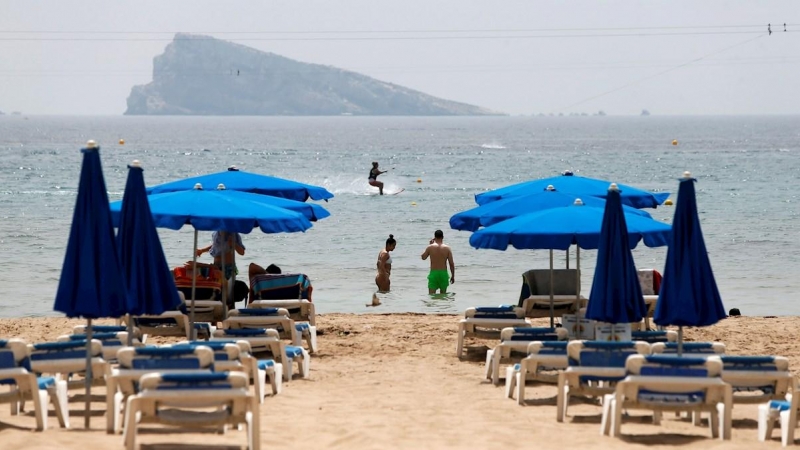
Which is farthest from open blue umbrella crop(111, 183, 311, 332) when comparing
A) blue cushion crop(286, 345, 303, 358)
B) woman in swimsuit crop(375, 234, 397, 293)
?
woman in swimsuit crop(375, 234, 397, 293)

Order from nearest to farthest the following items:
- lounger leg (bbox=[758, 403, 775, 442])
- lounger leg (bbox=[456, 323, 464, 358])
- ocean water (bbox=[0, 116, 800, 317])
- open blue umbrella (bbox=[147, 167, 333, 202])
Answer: lounger leg (bbox=[758, 403, 775, 442]), lounger leg (bbox=[456, 323, 464, 358]), open blue umbrella (bbox=[147, 167, 333, 202]), ocean water (bbox=[0, 116, 800, 317])

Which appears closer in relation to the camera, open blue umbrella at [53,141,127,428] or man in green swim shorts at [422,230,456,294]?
open blue umbrella at [53,141,127,428]

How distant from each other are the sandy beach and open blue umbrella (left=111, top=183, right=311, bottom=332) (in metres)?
1.51

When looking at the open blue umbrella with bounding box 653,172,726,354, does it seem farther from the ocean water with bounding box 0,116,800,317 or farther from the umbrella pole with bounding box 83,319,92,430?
the ocean water with bounding box 0,116,800,317

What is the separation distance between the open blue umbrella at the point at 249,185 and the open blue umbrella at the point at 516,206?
6.87ft

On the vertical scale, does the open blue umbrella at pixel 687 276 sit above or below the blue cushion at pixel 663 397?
above

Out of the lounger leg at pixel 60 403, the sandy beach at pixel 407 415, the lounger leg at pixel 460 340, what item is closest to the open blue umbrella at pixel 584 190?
the sandy beach at pixel 407 415

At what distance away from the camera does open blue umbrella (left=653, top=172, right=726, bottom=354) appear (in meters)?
8.73

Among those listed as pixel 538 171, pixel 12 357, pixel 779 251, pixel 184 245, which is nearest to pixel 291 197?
pixel 12 357

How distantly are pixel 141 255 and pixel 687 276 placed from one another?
Result: 162 inches

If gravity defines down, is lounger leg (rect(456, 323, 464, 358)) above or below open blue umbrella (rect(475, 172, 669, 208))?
below

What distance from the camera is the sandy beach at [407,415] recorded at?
8.06 m

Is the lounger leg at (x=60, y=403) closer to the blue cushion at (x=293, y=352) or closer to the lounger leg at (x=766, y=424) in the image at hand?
the blue cushion at (x=293, y=352)

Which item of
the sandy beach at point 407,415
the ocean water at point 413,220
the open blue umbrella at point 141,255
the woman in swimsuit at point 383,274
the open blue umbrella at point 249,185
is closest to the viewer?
the sandy beach at point 407,415
